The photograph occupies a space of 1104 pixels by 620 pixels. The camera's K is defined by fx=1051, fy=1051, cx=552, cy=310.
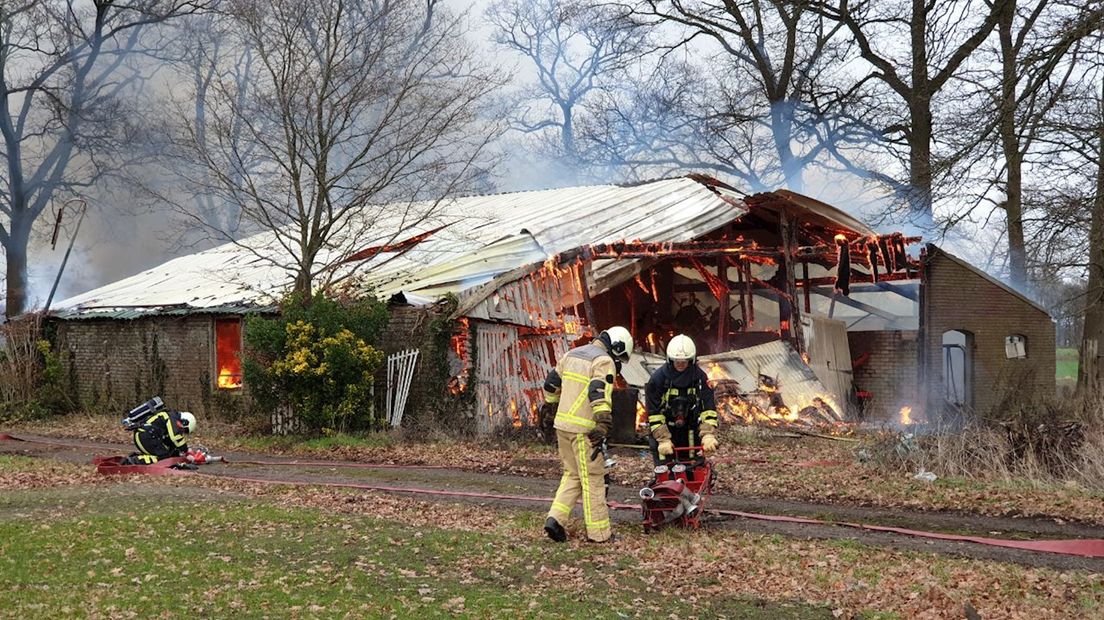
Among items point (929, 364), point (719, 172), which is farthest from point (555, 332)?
point (719, 172)

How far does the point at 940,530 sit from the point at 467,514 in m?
4.63

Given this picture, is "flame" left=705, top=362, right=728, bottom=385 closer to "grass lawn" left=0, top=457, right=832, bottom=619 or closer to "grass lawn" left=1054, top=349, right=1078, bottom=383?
"grass lawn" left=0, top=457, right=832, bottom=619

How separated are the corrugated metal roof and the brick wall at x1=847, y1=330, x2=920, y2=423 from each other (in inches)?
197

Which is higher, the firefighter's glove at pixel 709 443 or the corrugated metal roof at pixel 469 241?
the corrugated metal roof at pixel 469 241

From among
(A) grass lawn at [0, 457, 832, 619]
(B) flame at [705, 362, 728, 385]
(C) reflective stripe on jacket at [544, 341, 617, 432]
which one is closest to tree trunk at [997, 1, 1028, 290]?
(B) flame at [705, 362, 728, 385]

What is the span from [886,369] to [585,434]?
1677 centimetres

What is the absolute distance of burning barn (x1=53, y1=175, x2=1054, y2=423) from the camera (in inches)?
740

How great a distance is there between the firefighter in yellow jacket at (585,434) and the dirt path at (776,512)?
1.07 m

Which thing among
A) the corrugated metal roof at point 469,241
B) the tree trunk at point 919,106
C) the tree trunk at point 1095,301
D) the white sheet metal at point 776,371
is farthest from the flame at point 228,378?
the tree trunk at point 1095,301

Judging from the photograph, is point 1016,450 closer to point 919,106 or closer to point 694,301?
point 694,301

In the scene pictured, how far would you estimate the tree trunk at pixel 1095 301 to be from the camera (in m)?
16.9

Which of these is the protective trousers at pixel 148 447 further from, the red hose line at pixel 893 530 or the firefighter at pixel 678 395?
the firefighter at pixel 678 395

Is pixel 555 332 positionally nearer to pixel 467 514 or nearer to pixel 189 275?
pixel 467 514

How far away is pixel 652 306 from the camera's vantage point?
25625mm
